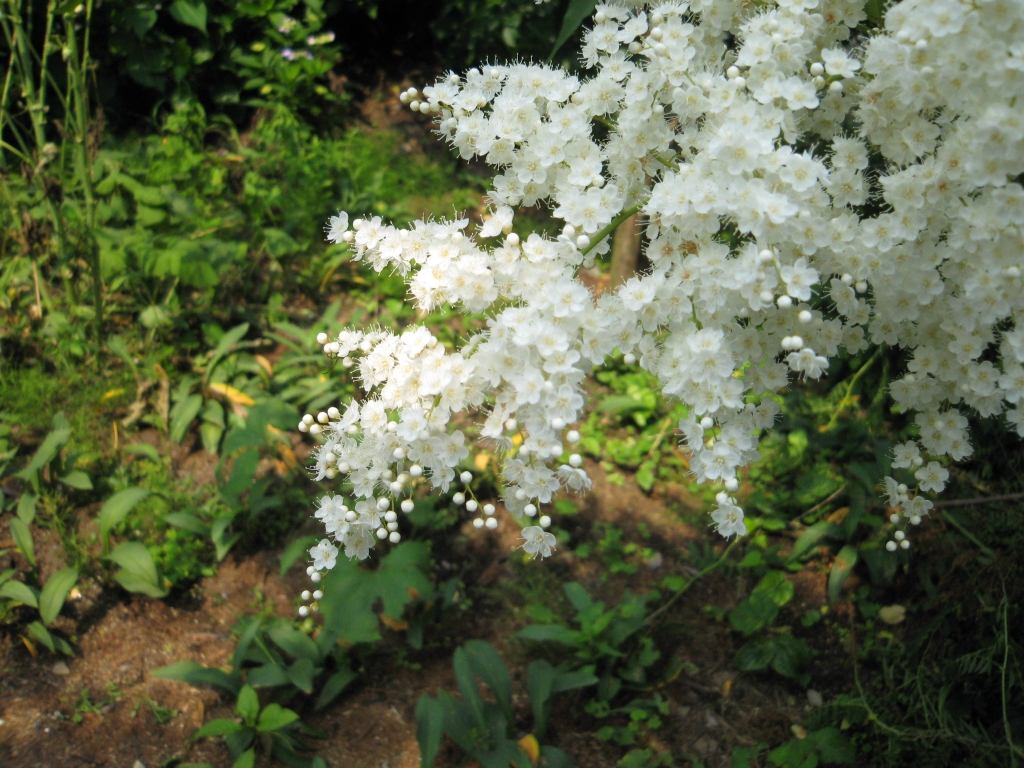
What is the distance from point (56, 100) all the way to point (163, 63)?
615 millimetres

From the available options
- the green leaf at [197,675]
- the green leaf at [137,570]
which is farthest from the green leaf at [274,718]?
the green leaf at [137,570]

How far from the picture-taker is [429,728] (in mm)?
2043

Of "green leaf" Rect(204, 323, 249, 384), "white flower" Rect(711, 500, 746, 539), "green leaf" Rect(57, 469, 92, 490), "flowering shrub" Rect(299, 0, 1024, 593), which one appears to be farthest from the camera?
"green leaf" Rect(204, 323, 249, 384)

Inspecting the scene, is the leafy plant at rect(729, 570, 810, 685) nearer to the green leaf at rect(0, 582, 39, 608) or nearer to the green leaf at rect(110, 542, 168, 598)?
the green leaf at rect(110, 542, 168, 598)

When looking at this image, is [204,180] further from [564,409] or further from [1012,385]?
[1012,385]

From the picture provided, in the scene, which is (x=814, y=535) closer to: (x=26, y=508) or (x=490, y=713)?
(x=490, y=713)

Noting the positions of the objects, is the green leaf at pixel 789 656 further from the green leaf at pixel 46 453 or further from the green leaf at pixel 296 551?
the green leaf at pixel 46 453

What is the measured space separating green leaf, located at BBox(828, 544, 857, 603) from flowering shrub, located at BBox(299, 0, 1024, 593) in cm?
117

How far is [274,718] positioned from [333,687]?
0.85ft

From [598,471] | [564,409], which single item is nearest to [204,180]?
[598,471]

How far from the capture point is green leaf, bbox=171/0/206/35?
3.93 meters

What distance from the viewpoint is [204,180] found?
382cm

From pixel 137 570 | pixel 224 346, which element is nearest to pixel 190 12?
pixel 224 346

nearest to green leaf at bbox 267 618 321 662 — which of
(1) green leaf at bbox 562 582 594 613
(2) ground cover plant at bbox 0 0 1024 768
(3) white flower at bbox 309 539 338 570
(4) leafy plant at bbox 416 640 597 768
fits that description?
(2) ground cover plant at bbox 0 0 1024 768
